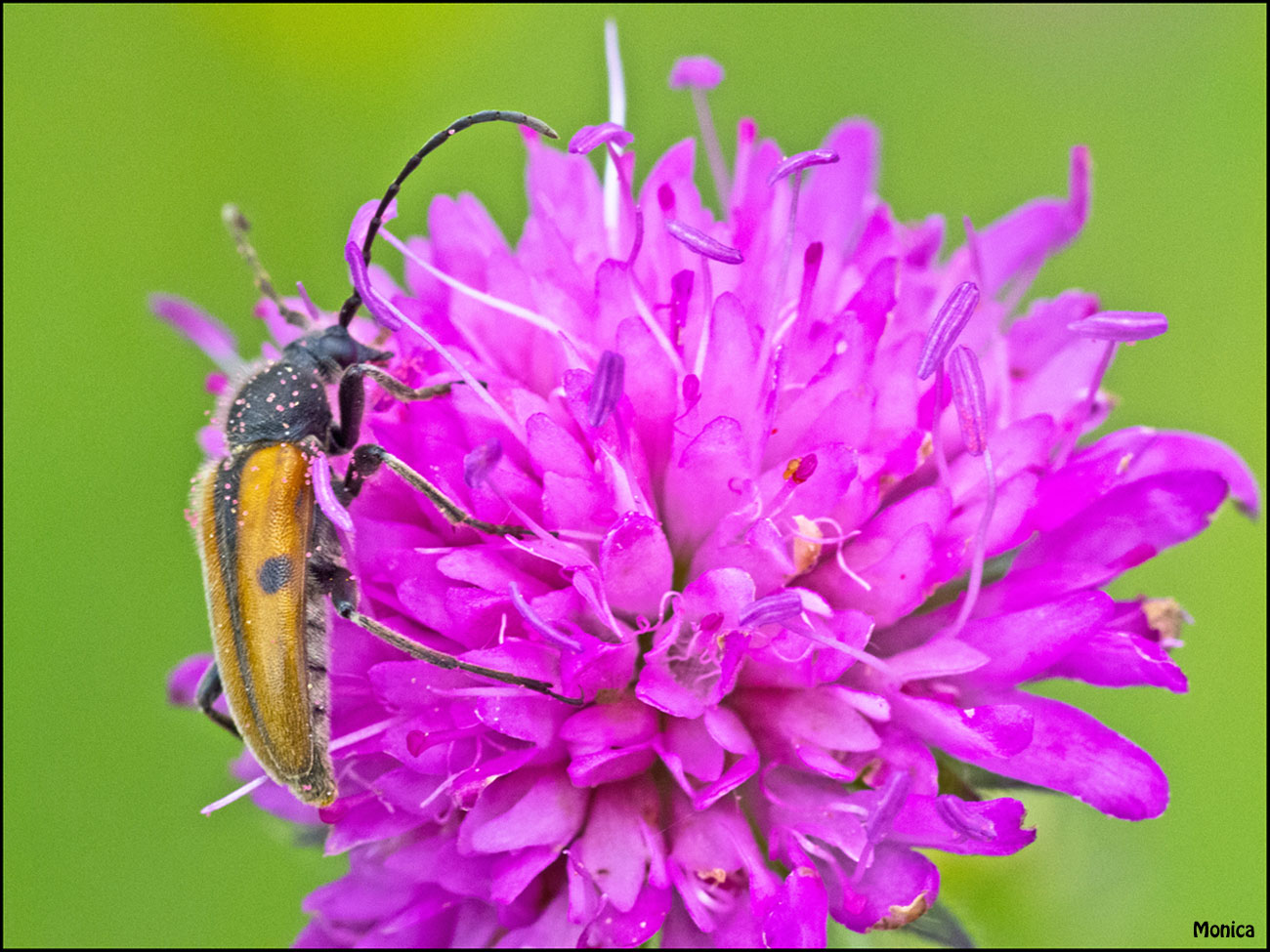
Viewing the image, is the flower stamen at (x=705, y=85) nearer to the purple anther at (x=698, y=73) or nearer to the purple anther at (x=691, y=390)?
the purple anther at (x=698, y=73)

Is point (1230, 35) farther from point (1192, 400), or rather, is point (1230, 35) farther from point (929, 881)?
point (929, 881)

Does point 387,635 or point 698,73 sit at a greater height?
point 698,73

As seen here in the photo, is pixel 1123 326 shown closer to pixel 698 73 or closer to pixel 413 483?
pixel 698 73

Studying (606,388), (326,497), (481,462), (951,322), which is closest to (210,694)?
(326,497)

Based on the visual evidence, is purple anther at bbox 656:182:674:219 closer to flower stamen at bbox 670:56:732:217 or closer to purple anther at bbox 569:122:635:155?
purple anther at bbox 569:122:635:155

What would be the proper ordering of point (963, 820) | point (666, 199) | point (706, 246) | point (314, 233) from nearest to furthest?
point (963, 820), point (706, 246), point (666, 199), point (314, 233)

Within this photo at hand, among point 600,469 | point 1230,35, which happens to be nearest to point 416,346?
point 600,469

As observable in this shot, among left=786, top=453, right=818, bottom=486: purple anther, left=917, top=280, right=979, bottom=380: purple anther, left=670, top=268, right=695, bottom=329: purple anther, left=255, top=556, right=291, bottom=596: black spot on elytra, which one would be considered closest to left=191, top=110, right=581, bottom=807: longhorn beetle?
left=255, top=556, right=291, bottom=596: black spot on elytra
